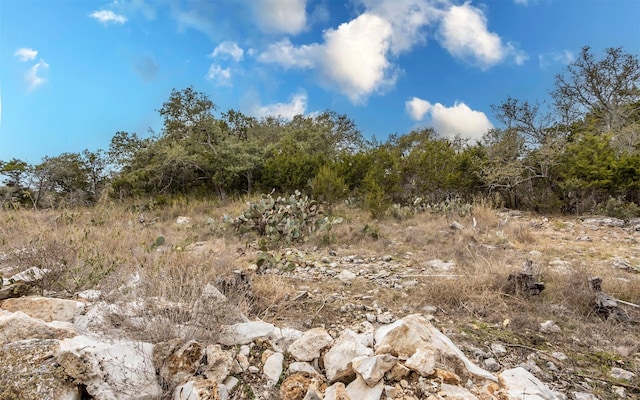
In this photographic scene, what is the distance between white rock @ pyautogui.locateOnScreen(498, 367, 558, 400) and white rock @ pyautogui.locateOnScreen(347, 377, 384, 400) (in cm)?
63

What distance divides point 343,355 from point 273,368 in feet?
1.35

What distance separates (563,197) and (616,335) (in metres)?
7.51

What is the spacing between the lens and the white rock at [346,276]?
12.3ft

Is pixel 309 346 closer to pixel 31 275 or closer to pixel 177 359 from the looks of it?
pixel 177 359

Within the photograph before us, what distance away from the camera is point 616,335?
249 cm

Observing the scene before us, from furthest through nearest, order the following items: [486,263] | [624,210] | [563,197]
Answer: [563,197], [624,210], [486,263]

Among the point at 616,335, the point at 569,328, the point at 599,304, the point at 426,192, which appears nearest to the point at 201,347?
the point at 569,328

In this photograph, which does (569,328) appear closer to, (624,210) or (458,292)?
(458,292)

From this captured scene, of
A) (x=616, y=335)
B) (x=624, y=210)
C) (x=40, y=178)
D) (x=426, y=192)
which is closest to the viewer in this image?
(x=616, y=335)

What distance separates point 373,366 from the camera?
5.37 ft

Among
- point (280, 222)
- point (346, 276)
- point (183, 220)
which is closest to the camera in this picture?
point (346, 276)

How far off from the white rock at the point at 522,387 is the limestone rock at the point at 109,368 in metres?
1.77

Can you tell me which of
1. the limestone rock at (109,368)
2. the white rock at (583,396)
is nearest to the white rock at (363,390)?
the limestone rock at (109,368)

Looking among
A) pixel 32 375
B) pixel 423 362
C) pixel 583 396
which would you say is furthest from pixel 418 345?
pixel 32 375
